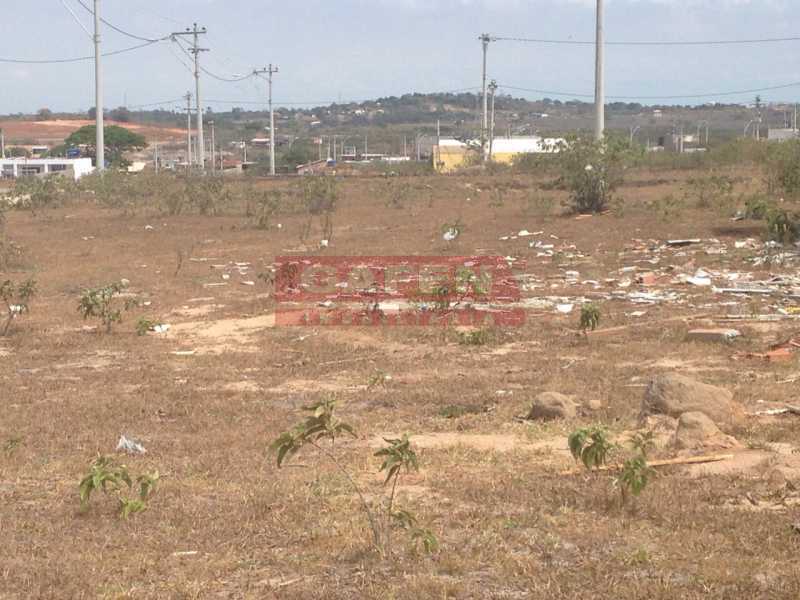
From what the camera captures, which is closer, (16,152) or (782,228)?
(782,228)

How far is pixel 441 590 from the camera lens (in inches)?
173

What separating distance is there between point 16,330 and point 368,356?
4669 millimetres

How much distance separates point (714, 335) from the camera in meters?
10.5

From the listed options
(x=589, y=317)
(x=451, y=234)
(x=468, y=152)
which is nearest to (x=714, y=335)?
(x=589, y=317)

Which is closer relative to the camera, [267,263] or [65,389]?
[65,389]

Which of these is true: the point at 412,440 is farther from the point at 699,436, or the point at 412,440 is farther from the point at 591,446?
the point at 591,446

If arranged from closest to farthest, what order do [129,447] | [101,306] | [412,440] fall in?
[129,447] < [412,440] < [101,306]

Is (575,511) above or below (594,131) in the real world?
below

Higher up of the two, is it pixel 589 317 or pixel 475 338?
pixel 589 317

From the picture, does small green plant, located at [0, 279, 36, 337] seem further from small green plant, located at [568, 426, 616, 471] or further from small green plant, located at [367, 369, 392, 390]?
small green plant, located at [568, 426, 616, 471]

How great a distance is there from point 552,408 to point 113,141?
7579 cm

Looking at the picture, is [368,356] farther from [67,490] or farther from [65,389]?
[67,490]

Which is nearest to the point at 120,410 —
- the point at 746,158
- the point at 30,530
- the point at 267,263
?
the point at 30,530

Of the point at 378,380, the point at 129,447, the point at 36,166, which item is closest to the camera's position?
the point at 129,447
